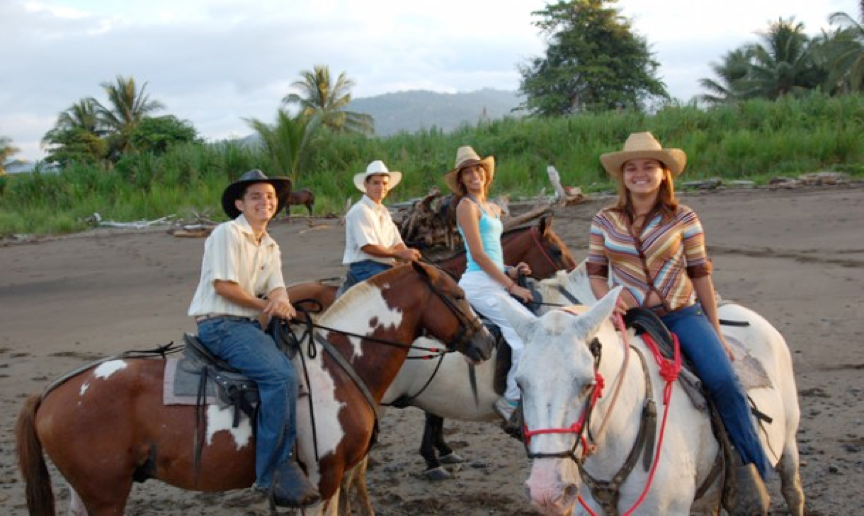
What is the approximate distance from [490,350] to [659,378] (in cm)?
144

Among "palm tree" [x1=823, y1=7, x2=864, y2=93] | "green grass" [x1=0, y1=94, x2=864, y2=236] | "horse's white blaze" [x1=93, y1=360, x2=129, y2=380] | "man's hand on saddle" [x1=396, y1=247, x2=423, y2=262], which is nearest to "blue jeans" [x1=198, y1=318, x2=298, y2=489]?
"horse's white blaze" [x1=93, y1=360, x2=129, y2=380]

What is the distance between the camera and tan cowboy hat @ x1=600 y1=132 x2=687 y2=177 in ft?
12.5

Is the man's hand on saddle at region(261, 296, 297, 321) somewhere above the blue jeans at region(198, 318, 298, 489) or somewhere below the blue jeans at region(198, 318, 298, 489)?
above

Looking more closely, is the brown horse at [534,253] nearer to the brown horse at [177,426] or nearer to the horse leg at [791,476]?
the brown horse at [177,426]

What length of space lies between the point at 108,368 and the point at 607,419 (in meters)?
2.74

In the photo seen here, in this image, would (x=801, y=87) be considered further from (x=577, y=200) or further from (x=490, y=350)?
(x=490, y=350)

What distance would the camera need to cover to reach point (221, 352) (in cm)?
439

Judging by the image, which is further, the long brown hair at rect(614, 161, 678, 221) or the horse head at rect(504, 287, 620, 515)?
the long brown hair at rect(614, 161, 678, 221)

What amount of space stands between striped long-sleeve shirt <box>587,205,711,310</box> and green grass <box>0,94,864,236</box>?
50.5 ft

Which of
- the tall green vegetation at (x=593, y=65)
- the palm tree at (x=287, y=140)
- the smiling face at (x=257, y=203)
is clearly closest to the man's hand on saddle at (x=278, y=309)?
the smiling face at (x=257, y=203)

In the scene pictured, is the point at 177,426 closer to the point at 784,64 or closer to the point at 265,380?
the point at 265,380

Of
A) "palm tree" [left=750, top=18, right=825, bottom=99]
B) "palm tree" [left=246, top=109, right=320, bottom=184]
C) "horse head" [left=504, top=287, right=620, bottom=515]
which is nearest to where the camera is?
"horse head" [left=504, top=287, right=620, bottom=515]

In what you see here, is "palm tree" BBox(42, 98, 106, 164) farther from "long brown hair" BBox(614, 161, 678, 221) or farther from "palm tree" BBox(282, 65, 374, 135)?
"long brown hair" BBox(614, 161, 678, 221)

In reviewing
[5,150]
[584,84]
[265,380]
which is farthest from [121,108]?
[265,380]
